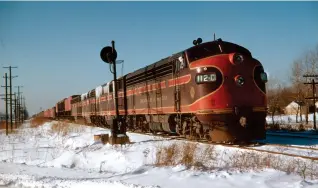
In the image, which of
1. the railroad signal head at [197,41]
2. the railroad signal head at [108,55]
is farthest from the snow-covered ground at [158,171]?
the railroad signal head at [197,41]

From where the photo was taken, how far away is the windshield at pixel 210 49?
12891mm

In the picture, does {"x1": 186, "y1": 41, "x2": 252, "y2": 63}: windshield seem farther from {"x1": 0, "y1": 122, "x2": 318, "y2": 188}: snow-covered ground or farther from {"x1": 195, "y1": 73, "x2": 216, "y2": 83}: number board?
{"x1": 0, "y1": 122, "x2": 318, "y2": 188}: snow-covered ground

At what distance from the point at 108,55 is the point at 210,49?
4.03 meters

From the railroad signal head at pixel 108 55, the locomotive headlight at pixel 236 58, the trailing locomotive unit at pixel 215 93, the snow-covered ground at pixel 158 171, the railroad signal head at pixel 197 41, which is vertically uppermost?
the railroad signal head at pixel 197 41

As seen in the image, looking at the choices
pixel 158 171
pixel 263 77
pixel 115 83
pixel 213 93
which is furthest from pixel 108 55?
pixel 158 171

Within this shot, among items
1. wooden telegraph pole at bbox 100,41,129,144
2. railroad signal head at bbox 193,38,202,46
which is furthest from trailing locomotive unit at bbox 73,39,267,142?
wooden telegraph pole at bbox 100,41,129,144

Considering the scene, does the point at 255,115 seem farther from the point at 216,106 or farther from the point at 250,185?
the point at 250,185

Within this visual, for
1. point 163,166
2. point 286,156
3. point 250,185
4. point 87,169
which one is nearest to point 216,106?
point 286,156

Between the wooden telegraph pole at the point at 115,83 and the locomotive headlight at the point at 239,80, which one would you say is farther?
the wooden telegraph pole at the point at 115,83

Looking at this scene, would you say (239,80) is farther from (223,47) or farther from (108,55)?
(108,55)

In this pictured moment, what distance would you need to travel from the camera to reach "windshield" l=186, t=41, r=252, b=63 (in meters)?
12.9

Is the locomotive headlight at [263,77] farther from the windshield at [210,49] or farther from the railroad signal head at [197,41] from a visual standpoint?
the railroad signal head at [197,41]

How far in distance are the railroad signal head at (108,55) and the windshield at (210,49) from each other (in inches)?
116

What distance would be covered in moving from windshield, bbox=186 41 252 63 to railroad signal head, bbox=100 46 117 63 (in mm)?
2945
